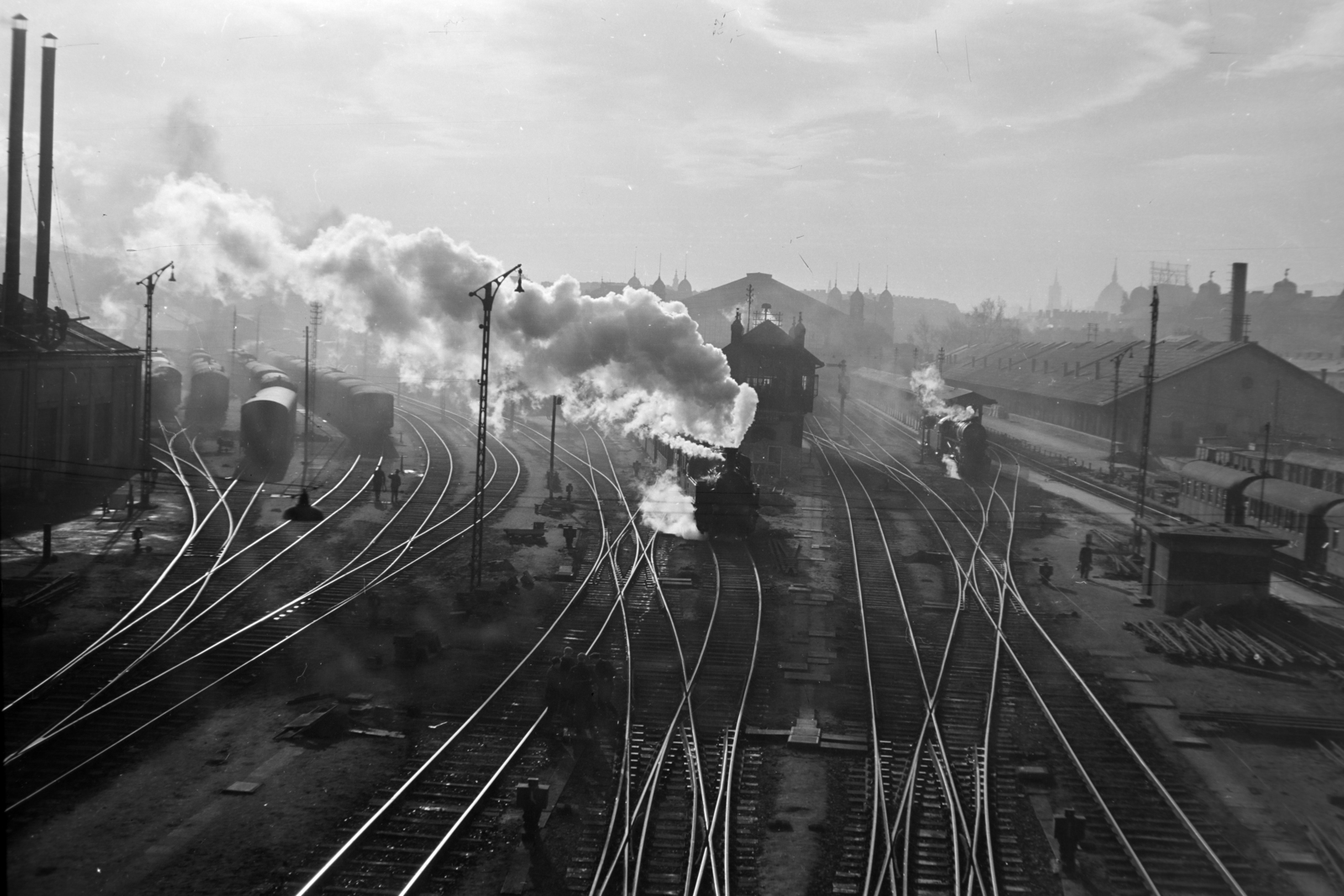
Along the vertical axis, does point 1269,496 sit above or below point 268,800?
above

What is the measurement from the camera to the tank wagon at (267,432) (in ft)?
125

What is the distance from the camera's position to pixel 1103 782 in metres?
13.5

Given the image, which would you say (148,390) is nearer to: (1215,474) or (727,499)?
(727,499)

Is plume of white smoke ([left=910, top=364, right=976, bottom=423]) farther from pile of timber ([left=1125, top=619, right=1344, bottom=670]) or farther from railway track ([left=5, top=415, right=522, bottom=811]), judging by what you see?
railway track ([left=5, top=415, right=522, bottom=811])

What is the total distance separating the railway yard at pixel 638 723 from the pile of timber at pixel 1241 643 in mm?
94

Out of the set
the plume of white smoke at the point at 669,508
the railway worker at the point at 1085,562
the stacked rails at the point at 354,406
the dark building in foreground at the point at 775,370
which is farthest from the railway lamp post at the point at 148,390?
the railway worker at the point at 1085,562

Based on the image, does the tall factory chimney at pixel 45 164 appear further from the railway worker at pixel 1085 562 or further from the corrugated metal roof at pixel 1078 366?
the corrugated metal roof at pixel 1078 366

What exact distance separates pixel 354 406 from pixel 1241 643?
3426 cm

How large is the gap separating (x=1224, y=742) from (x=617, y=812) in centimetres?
901

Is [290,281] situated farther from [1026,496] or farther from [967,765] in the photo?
[1026,496]

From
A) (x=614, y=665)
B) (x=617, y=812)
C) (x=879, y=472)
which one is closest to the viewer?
(x=617, y=812)

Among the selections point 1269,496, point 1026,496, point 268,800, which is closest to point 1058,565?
point 1269,496

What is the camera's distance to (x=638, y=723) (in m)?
15.0

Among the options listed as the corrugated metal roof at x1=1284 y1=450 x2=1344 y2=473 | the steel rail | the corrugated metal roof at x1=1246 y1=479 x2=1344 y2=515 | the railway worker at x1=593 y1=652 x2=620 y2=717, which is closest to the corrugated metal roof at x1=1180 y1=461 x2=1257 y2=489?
the corrugated metal roof at x1=1246 y1=479 x2=1344 y2=515
